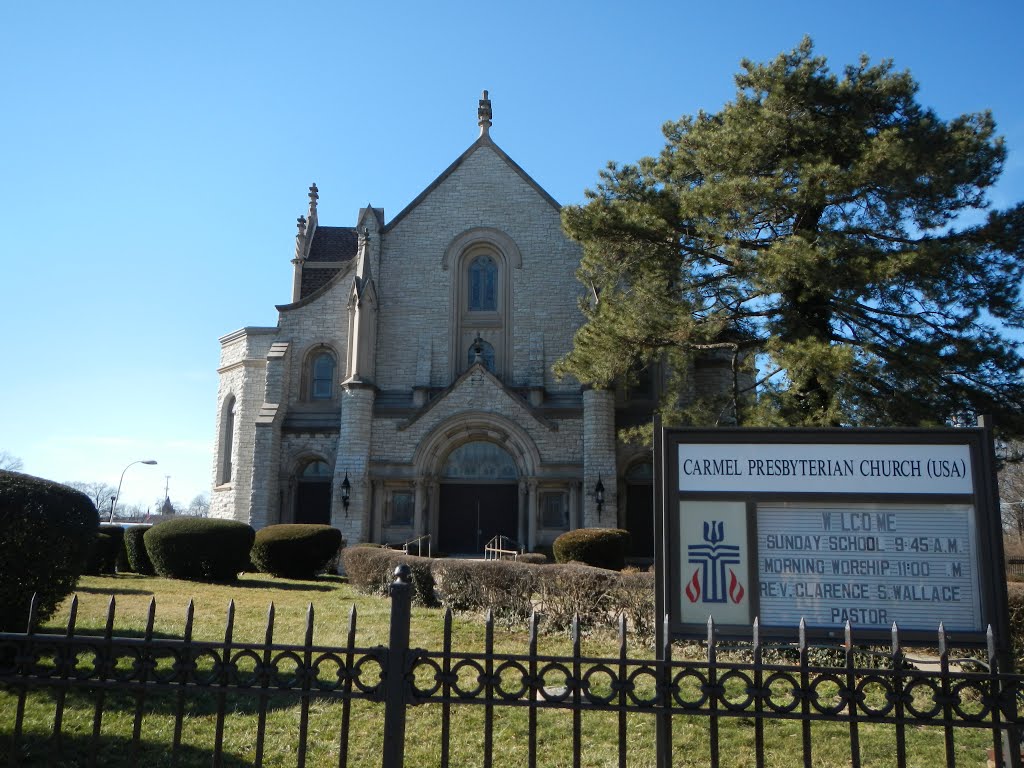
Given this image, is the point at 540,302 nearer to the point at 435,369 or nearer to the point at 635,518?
the point at 435,369

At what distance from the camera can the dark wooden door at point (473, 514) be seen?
25.7m

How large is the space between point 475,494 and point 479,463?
1005 millimetres

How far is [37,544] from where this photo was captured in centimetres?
810

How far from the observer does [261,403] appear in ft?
98.2

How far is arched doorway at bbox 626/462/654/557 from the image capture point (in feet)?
84.2

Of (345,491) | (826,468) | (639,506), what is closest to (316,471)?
(345,491)

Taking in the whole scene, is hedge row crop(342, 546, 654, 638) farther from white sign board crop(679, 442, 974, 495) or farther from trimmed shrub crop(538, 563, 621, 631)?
white sign board crop(679, 442, 974, 495)

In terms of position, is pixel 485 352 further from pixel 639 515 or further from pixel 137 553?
pixel 137 553

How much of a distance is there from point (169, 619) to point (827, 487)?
1003cm

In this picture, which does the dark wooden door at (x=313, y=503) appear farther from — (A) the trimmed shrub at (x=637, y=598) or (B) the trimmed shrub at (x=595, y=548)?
(A) the trimmed shrub at (x=637, y=598)

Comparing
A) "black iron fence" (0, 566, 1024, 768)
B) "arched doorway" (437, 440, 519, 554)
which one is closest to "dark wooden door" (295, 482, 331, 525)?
"arched doorway" (437, 440, 519, 554)

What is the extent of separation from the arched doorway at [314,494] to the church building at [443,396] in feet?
0.17

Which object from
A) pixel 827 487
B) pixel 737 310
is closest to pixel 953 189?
pixel 737 310

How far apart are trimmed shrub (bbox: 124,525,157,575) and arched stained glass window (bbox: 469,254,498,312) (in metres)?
12.6
